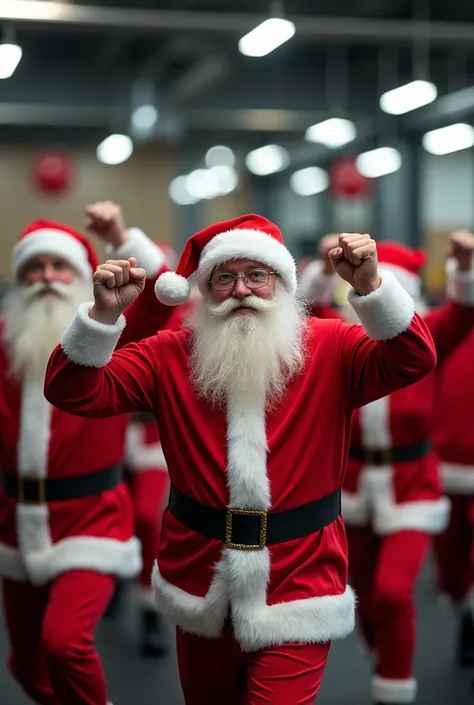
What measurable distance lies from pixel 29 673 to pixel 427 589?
3157mm

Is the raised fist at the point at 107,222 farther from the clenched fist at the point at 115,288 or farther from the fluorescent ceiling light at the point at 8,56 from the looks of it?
the fluorescent ceiling light at the point at 8,56

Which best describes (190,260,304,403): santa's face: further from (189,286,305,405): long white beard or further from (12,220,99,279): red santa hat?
(12,220,99,279): red santa hat

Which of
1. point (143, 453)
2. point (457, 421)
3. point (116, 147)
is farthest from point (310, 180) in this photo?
point (457, 421)

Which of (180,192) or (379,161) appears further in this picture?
(180,192)

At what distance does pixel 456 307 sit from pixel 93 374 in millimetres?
1737

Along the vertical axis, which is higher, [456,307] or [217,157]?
[217,157]

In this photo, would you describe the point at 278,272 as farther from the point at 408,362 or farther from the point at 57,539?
the point at 57,539

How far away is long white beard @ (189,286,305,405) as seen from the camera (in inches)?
109

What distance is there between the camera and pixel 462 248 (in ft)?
12.2

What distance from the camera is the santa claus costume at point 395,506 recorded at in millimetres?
3896

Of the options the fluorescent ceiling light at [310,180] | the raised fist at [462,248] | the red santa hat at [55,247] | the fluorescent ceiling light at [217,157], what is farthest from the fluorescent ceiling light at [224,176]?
the raised fist at [462,248]

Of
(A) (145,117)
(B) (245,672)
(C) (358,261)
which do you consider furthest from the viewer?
(A) (145,117)

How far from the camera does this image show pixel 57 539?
352cm

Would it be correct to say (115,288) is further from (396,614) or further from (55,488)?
(396,614)
